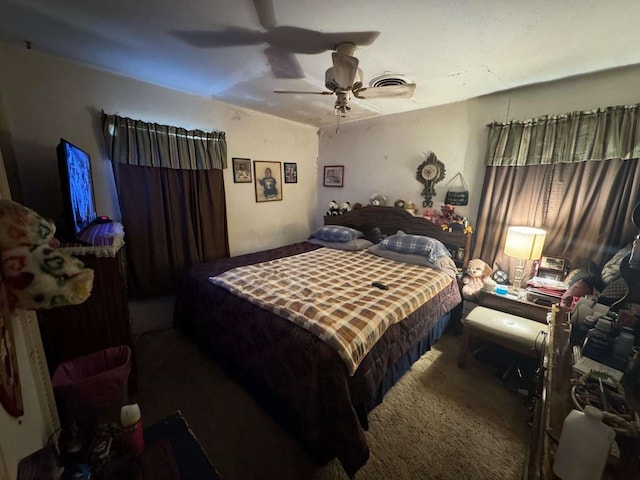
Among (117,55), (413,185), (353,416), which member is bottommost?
(353,416)

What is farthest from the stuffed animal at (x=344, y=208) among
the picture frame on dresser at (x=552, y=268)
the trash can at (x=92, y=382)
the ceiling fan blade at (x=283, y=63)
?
the trash can at (x=92, y=382)

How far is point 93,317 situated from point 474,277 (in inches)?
129

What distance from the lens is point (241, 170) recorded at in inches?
127

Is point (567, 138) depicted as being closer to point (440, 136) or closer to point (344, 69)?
point (440, 136)

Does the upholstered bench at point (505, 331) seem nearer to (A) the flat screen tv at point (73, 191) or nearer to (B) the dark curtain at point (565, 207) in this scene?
(B) the dark curtain at point (565, 207)

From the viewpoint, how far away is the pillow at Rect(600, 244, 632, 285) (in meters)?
1.83

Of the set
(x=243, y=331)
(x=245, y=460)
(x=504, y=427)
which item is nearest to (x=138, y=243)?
(x=243, y=331)

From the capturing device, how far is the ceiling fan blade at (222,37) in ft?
5.26

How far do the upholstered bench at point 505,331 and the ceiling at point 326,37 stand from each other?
2.00 metres

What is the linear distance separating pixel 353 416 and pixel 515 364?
171 centimetres

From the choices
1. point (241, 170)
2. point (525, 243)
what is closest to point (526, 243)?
point (525, 243)

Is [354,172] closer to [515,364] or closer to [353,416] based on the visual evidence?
[515,364]

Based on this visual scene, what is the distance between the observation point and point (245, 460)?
1.46 m

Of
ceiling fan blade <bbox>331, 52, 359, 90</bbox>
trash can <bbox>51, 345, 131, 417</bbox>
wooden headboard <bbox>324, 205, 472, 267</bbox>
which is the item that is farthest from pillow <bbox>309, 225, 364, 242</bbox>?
trash can <bbox>51, 345, 131, 417</bbox>
